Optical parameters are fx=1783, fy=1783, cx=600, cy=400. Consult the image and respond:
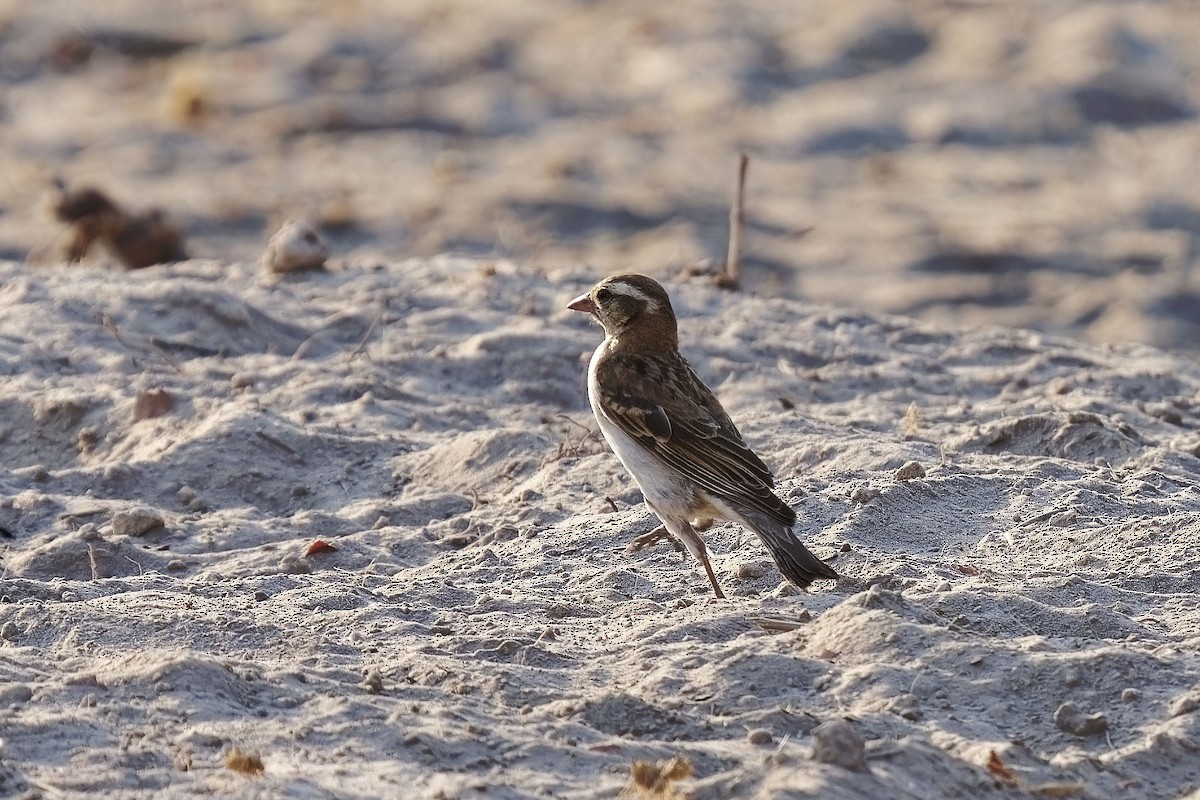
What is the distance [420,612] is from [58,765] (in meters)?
1.61

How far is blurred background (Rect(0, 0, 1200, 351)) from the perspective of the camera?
1312 cm

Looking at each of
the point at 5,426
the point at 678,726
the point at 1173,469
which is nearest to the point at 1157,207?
the point at 1173,469

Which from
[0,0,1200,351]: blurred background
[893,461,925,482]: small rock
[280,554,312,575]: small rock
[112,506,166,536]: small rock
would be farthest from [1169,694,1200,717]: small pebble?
[0,0,1200,351]: blurred background

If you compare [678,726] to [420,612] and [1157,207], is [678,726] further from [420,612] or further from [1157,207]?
[1157,207]

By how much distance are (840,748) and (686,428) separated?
2.19 meters

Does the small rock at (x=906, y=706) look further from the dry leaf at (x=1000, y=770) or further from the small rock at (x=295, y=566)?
the small rock at (x=295, y=566)

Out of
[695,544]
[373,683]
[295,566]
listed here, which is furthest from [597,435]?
[373,683]

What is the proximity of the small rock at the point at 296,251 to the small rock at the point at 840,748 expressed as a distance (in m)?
6.08

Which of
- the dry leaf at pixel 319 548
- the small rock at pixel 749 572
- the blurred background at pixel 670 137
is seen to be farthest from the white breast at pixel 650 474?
the blurred background at pixel 670 137

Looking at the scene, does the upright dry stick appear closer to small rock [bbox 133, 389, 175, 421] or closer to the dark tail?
small rock [bbox 133, 389, 175, 421]

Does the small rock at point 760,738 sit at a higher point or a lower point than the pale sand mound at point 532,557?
higher

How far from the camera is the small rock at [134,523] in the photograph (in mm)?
6566

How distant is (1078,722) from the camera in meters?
4.68

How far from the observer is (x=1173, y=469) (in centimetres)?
693
